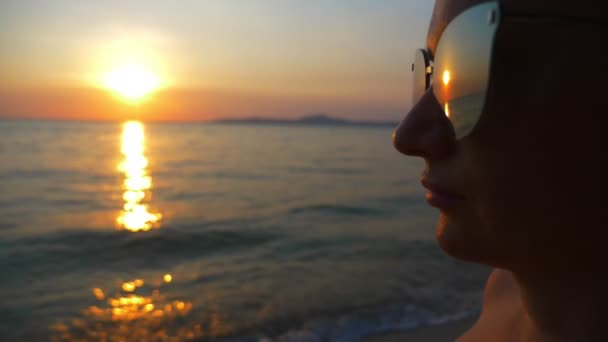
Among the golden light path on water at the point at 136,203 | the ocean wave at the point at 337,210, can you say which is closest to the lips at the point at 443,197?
the golden light path on water at the point at 136,203

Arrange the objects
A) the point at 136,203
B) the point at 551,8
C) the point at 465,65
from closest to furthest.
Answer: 1. the point at 551,8
2. the point at 465,65
3. the point at 136,203

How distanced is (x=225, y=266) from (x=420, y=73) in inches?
202

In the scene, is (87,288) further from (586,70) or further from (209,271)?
(586,70)

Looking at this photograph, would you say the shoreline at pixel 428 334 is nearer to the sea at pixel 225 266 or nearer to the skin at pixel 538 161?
the sea at pixel 225 266

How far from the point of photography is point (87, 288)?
5188 mm

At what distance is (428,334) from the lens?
3.70 metres

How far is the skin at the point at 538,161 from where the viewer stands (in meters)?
0.81

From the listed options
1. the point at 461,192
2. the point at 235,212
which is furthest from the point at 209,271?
the point at 461,192

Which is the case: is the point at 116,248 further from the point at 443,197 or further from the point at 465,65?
the point at 465,65

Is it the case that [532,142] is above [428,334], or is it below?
above

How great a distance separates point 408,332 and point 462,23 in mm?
3269

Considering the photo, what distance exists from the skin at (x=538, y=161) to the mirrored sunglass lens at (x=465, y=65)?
0.06 ft

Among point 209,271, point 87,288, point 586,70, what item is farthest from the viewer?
point 209,271

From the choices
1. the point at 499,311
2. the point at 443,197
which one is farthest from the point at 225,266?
the point at 443,197
